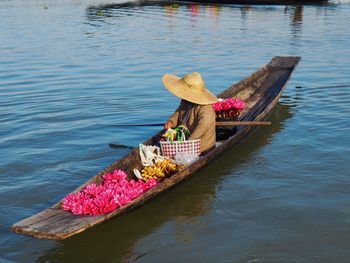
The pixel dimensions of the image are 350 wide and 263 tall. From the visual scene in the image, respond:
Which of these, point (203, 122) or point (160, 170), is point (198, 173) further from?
point (160, 170)

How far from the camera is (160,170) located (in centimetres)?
620

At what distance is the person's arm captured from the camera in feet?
22.1

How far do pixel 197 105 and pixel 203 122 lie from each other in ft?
0.97

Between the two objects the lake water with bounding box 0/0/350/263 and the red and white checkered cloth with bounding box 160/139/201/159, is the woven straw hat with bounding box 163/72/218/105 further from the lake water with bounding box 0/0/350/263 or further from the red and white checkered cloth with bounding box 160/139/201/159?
the lake water with bounding box 0/0/350/263

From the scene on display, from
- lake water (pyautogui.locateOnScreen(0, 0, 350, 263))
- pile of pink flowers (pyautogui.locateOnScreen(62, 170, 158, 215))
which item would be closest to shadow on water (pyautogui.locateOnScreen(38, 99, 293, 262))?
lake water (pyautogui.locateOnScreen(0, 0, 350, 263))

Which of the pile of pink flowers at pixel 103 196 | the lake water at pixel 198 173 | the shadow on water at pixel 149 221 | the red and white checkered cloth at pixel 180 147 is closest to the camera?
A: the pile of pink flowers at pixel 103 196

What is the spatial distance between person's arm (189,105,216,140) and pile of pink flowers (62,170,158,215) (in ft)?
3.97

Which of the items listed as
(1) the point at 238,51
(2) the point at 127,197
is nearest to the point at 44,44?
(1) the point at 238,51

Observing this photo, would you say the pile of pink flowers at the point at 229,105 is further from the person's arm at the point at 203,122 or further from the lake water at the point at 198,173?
the person's arm at the point at 203,122

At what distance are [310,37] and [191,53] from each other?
610 cm

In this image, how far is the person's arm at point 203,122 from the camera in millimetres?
6730

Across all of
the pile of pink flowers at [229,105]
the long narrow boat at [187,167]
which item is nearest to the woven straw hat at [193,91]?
the long narrow boat at [187,167]

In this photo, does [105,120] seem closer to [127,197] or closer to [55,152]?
[55,152]

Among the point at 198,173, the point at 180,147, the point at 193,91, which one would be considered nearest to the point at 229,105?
the point at 193,91
